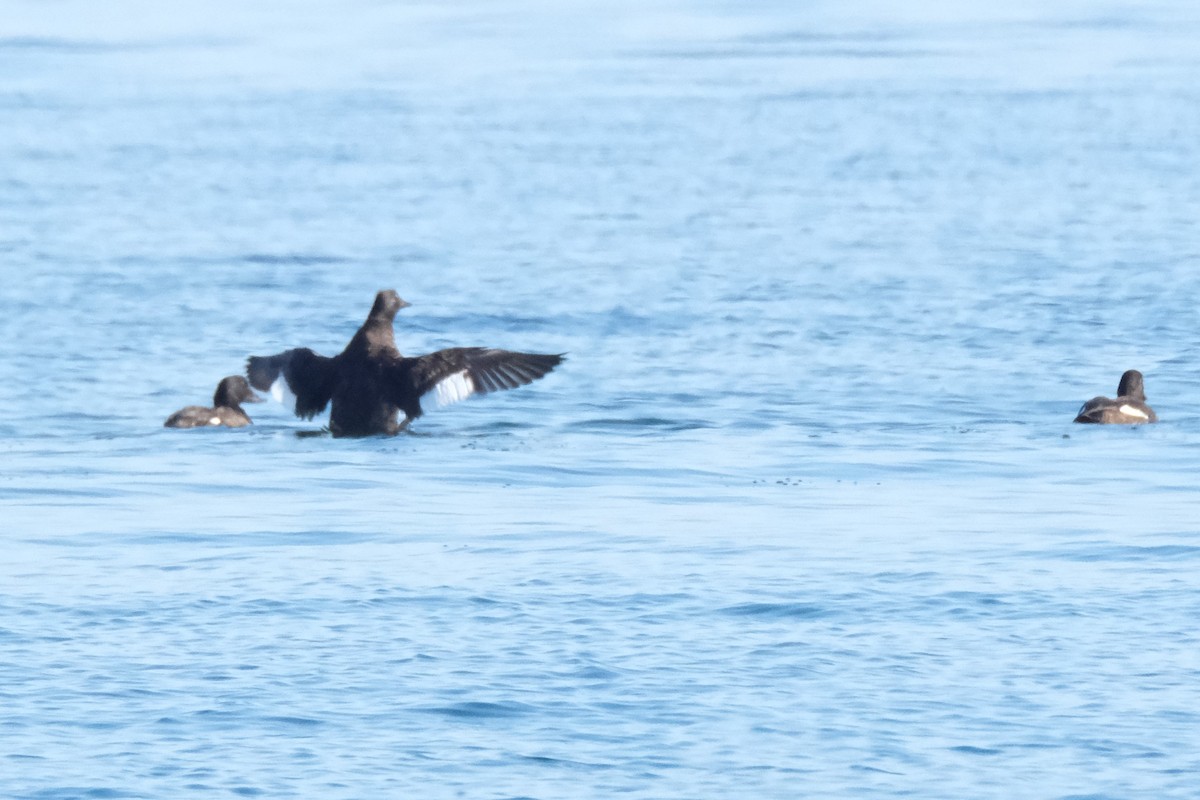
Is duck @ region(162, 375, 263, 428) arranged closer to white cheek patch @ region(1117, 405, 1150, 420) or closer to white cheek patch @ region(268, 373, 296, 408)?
white cheek patch @ region(268, 373, 296, 408)

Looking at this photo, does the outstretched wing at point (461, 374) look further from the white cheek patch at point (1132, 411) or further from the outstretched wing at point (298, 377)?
the white cheek patch at point (1132, 411)

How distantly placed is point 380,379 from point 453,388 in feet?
1.97

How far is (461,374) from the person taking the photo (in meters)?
15.6

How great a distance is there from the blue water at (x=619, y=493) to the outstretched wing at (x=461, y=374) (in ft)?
1.29

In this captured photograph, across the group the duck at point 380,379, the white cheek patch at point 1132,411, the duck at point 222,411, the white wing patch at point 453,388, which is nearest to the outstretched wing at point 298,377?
the duck at point 380,379

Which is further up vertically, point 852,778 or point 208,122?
point 208,122

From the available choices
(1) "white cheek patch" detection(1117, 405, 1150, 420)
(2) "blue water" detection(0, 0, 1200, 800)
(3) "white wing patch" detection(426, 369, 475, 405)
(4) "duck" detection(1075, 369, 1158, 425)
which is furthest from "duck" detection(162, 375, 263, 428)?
(1) "white cheek patch" detection(1117, 405, 1150, 420)

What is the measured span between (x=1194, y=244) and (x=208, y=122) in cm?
2524

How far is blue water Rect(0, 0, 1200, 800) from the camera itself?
338 inches

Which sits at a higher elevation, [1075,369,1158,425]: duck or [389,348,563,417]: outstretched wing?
[389,348,563,417]: outstretched wing

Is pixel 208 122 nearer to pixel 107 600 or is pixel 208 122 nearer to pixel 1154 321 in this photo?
pixel 1154 321

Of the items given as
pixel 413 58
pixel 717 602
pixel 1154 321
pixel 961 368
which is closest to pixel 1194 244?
pixel 1154 321

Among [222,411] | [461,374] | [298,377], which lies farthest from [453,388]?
[222,411]

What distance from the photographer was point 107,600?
35.1 feet
